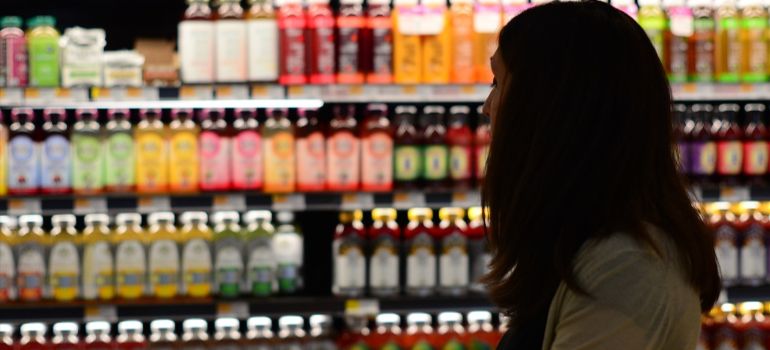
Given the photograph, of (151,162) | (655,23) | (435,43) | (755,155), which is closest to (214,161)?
(151,162)

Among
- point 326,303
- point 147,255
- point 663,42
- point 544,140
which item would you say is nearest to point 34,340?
point 147,255

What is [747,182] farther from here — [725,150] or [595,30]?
[595,30]

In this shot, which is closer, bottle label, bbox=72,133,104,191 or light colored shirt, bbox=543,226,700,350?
light colored shirt, bbox=543,226,700,350

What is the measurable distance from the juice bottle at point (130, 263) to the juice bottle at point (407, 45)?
108cm

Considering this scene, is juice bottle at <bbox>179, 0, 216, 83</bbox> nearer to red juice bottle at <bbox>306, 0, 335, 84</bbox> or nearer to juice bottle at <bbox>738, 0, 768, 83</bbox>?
red juice bottle at <bbox>306, 0, 335, 84</bbox>

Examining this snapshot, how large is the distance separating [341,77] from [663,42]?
1.18 m

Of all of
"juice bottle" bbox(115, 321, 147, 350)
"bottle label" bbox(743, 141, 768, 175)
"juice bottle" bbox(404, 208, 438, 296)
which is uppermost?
"bottle label" bbox(743, 141, 768, 175)

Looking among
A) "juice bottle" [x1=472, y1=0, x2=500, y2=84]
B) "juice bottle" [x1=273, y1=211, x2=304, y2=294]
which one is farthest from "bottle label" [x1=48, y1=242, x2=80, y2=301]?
"juice bottle" [x1=472, y1=0, x2=500, y2=84]

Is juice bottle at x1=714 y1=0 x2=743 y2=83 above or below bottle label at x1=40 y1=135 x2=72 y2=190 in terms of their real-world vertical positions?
above

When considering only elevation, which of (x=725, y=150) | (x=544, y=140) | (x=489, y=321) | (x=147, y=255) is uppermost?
(x=544, y=140)

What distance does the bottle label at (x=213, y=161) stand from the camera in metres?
3.40

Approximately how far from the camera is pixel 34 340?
345cm

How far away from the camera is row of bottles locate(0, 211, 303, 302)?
339 cm

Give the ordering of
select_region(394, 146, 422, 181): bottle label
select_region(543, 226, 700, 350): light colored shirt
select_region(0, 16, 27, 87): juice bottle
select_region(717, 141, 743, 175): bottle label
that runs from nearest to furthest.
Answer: select_region(543, 226, 700, 350): light colored shirt < select_region(0, 16, 27, 87): juice bottle < select_region(394, 146, 422, 181): bottle label < select_region(717, 141, 743, 175): bottle label
